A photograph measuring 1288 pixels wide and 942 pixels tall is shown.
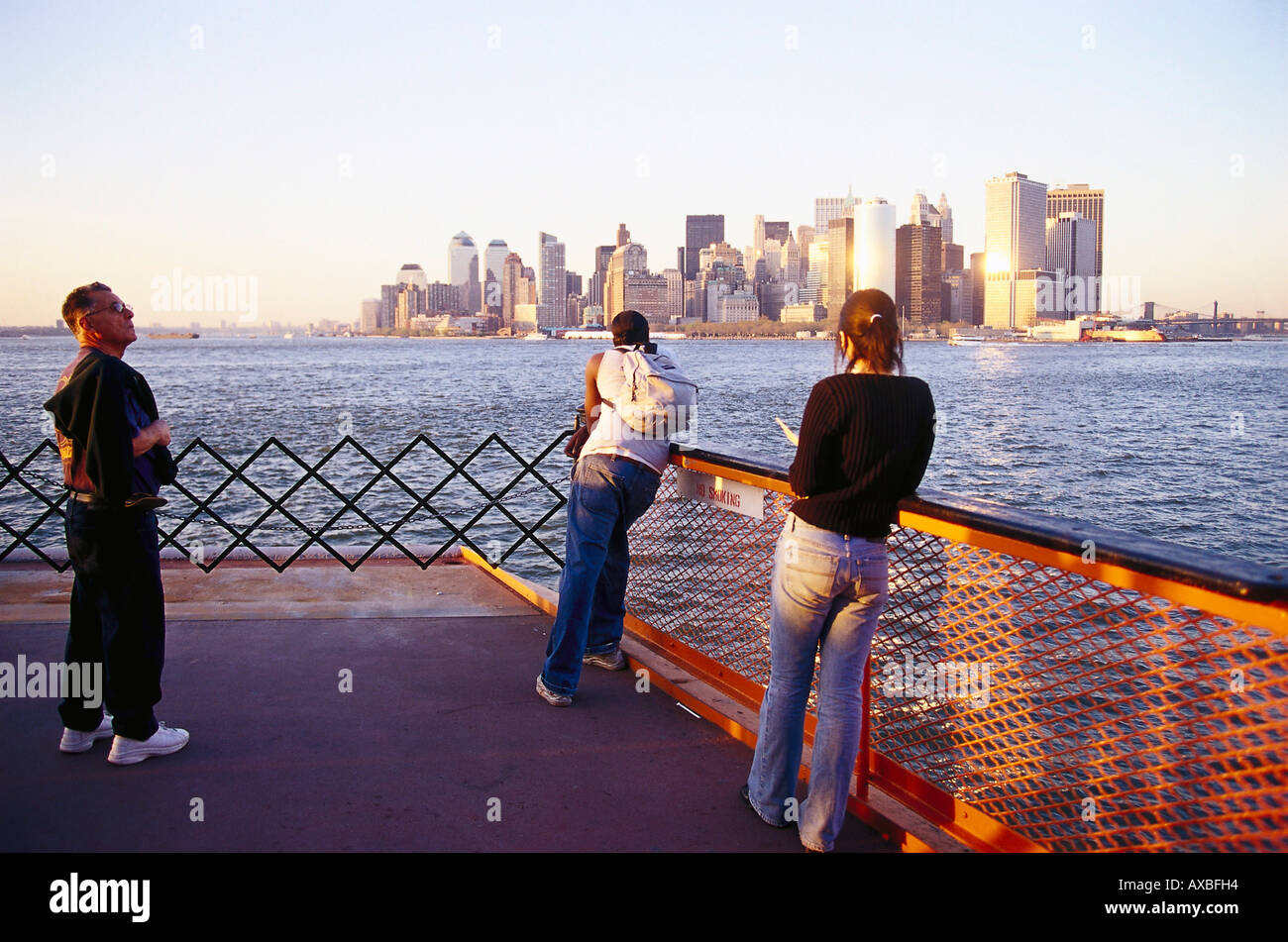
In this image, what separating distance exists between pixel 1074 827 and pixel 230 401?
5978cm

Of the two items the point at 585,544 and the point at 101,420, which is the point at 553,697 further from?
the point at 101,420

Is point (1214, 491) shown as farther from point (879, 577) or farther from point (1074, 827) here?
point (879, 577)

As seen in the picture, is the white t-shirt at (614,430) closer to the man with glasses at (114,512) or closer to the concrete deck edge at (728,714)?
the concrete deck edge at (728,714)

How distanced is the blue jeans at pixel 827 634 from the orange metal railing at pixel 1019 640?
0.39 metres

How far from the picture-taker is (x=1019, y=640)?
15.6ft

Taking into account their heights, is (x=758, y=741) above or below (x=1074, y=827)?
above
